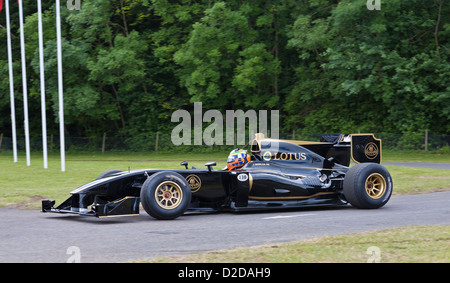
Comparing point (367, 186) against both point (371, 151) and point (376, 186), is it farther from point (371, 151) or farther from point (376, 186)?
point (371, 151)

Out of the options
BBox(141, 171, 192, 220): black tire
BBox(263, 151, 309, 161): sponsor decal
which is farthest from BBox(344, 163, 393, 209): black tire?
BBox(141, 171, 192, 220): black tire

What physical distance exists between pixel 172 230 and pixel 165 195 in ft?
3.85

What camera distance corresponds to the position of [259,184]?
11672mm

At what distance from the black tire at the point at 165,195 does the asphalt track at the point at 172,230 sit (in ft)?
0.63

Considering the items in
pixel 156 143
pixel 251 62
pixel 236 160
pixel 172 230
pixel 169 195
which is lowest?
pixel 156 143

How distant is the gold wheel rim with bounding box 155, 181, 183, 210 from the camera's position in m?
10.5

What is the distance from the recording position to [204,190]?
11297 millimetres

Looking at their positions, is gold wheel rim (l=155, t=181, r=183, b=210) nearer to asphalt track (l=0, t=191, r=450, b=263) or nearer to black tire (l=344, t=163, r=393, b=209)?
asphalt track (l=0, t=191, r=450, b=263)

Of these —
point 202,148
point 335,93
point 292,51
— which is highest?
point 292,51

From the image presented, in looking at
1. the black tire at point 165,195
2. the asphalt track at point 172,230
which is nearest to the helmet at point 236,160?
the asphalt track at point 172,230

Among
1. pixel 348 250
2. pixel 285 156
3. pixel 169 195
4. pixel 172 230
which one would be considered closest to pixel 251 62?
pixel 285 156

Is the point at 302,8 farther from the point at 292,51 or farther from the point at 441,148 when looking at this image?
the point at 441,148
